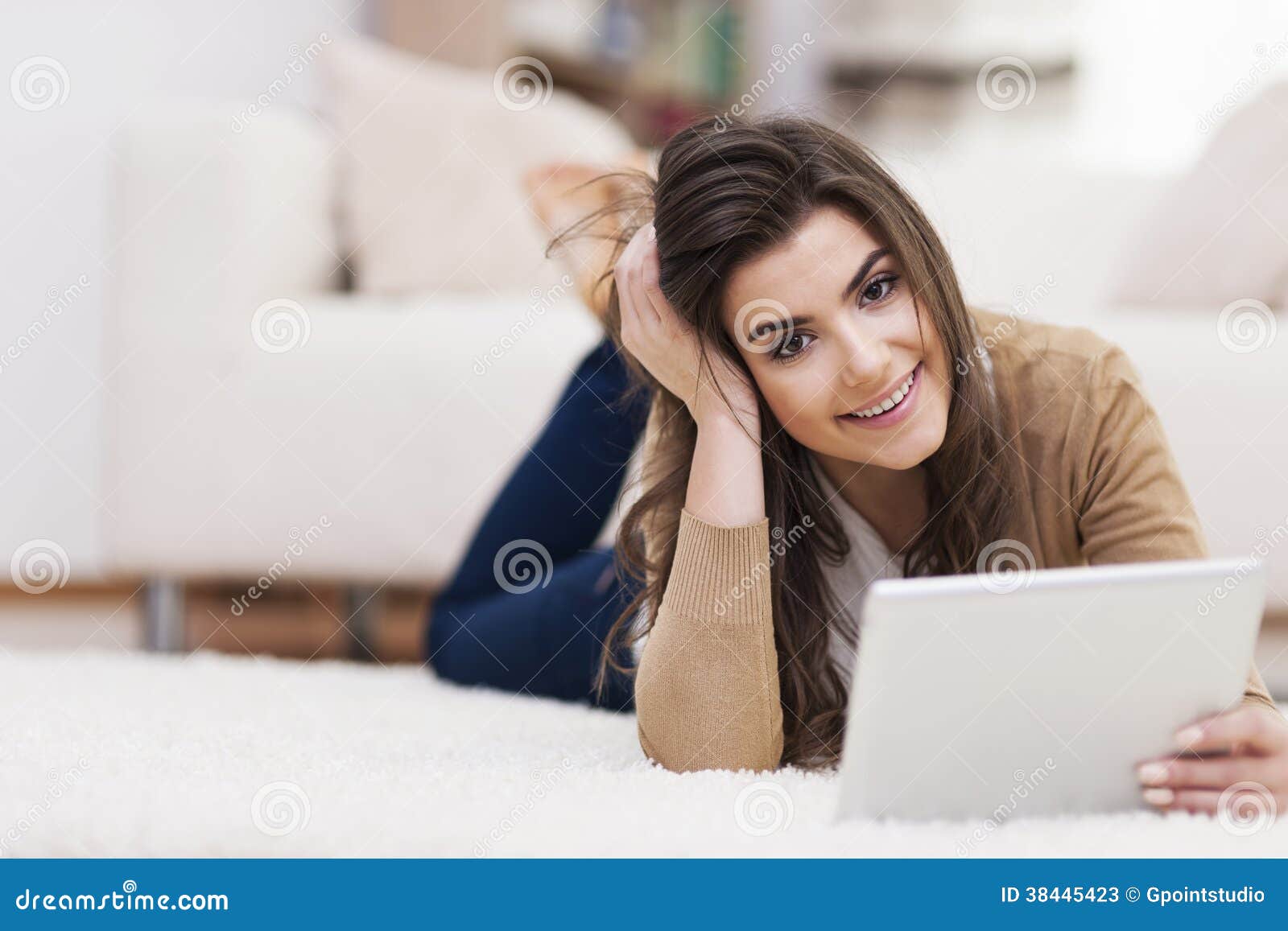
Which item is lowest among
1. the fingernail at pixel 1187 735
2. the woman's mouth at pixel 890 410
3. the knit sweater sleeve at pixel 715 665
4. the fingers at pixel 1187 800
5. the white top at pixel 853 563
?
the fingers at pixel 1187 800

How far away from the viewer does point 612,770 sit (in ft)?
2.80

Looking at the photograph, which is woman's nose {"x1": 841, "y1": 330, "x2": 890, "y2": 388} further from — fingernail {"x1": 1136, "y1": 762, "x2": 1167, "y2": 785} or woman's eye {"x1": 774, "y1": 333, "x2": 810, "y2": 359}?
fingernail {"x1": 1136, "y1": 762, "x2": 1167, "y2": 785}

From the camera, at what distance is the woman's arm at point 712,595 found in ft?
2.81

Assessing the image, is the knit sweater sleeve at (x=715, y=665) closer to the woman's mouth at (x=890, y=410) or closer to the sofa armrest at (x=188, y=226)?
the woman's mouth at (x=890, y=410)

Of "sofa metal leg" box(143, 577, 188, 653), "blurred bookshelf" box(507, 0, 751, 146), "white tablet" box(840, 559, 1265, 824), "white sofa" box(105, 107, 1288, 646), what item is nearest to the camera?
"white tablet" box(840, 559, 1265, 824)

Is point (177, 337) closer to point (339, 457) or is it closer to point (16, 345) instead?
point (339, 457)

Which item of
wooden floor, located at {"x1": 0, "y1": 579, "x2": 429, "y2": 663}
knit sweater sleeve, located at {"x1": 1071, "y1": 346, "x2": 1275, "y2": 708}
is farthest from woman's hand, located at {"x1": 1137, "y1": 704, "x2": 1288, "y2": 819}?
wooden floor, located at {"x1": 0, "y1": 579, "x2": 429, "y2": 663}

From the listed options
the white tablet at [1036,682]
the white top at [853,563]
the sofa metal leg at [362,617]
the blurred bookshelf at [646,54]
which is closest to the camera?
the white tablet at [1036,682]

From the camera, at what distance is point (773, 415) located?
3.10 ft

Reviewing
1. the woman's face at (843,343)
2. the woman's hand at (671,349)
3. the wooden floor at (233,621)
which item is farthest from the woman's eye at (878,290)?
the wooden floor at (233,621)

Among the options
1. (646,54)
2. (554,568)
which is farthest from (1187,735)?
(646,54)

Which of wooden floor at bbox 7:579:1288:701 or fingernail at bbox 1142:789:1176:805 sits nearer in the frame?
fingernail at bbox 1142:789:1176:805

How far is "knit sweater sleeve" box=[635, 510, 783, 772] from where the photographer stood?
0.85 metres

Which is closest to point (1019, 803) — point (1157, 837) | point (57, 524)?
point (1157, 837)
